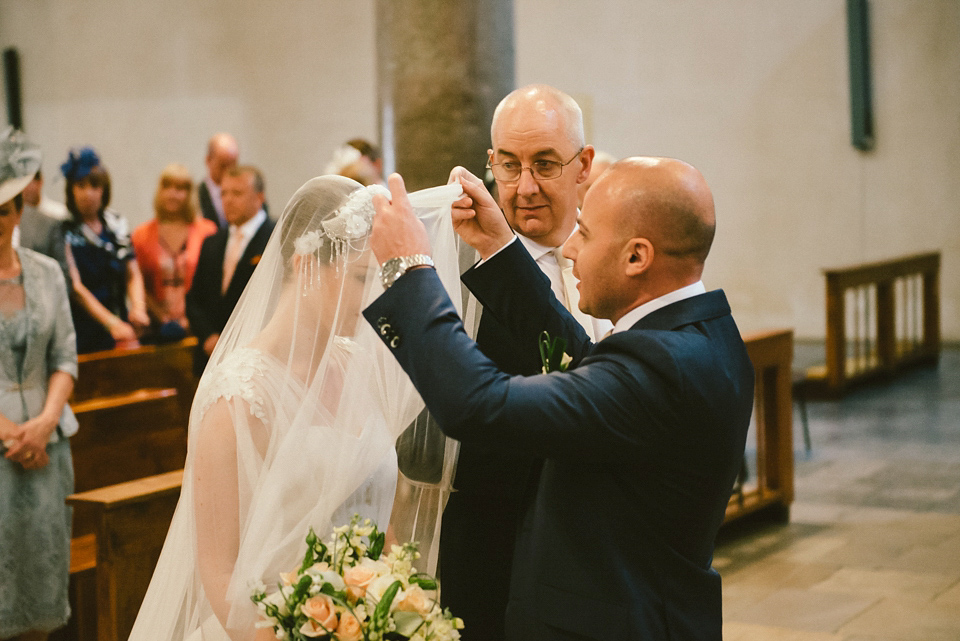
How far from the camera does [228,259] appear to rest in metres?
5.43

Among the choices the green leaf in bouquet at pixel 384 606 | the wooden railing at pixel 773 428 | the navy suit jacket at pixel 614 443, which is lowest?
the wooden railing at pixel 773 428

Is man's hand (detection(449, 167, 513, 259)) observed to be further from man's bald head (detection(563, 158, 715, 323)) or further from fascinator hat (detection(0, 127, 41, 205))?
fascinator hat (detection(0, 127, 41, 205))

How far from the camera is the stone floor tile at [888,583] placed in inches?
170

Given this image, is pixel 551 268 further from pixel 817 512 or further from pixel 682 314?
pixel 817 512

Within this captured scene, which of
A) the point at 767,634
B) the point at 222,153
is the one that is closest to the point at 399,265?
the point at 767,634

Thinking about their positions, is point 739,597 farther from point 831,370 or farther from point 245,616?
point 831,370

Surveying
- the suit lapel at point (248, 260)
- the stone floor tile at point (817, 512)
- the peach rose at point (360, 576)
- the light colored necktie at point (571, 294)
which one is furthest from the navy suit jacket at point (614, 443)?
the stone floor tile at point (817, 512)

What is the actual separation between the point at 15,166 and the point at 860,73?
9413 millimetres

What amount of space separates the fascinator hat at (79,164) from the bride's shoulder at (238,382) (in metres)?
4.32

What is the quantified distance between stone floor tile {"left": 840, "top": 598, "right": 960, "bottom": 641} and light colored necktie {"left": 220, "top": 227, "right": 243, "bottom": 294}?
349 cm

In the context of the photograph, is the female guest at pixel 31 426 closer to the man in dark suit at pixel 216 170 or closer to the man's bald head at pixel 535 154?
the man's bald head at pixel 535 154

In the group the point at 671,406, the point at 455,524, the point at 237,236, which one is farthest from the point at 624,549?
the point at 237,236

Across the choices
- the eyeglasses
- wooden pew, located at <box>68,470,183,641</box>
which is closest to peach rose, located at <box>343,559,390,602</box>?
the eyeglasses

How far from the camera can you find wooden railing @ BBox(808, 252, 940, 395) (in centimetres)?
861
